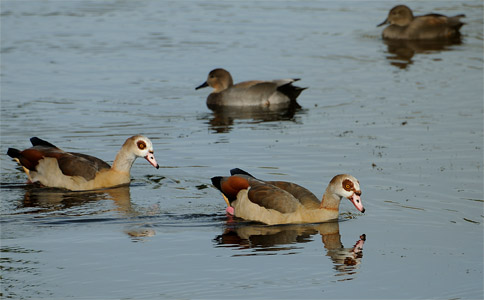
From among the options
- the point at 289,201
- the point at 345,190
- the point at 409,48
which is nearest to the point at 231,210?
the point at 289,201

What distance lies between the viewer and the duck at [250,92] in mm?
23953

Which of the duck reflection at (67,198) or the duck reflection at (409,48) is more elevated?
the duck reflection at (409,48)

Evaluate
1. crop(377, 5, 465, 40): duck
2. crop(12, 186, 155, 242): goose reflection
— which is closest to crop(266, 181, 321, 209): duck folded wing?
crop(12, 186, 155, 242): goose reflection

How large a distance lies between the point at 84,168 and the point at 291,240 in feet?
14.0

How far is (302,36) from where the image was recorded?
33094 mm

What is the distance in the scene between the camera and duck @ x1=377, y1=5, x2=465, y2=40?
112 ft

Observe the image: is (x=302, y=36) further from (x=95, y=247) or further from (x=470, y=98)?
(x=95, y=247)

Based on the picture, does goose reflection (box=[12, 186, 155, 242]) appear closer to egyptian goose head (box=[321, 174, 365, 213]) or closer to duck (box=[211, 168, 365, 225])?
duck (box=[211, 168, 365, 225])

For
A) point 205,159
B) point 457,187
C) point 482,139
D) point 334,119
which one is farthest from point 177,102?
point 457,187

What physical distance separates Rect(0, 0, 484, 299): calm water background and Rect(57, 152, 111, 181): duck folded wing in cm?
45

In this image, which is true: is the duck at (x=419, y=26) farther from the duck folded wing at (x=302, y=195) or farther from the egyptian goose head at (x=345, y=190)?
the egyptian goose head at (x=345, y=190)

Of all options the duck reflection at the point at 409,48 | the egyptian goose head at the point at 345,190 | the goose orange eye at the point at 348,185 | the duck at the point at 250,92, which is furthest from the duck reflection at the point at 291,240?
the duck reflection at the point at 409,48

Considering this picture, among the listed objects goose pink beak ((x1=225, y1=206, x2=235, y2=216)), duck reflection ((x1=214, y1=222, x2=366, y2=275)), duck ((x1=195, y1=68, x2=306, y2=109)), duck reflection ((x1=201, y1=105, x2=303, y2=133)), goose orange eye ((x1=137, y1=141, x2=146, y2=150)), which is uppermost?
duck ((x1=195, y1=68, x2=306, y2=109))

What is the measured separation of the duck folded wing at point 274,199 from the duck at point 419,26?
20930mm
